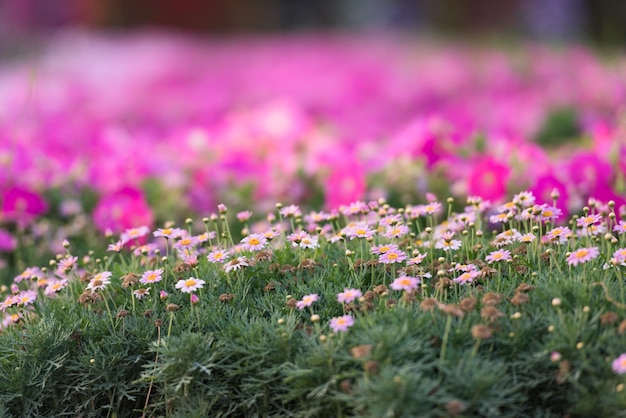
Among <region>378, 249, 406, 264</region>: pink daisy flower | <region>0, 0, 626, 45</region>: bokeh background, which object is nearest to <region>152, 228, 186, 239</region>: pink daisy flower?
<region>378, 249, 406, 264</region>: pink daisy flower

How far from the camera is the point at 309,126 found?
18.7 feet

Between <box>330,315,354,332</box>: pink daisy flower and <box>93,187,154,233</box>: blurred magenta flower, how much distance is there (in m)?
1.76

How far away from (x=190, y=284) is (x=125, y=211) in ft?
4.70

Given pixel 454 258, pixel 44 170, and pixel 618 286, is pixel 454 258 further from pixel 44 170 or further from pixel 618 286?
pixel 44 170

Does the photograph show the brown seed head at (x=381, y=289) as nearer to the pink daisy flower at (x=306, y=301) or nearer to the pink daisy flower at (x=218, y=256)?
the pink daisy flower at (x=306, y=301)

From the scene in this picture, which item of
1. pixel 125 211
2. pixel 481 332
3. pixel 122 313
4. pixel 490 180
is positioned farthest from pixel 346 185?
pixel 481 332

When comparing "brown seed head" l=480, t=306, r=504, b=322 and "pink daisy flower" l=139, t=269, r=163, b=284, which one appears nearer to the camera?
"brown seed head" l=480, t=306, r=504, b=322

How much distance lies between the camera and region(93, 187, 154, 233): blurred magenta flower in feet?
12.4

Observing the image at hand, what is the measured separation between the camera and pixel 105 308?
2631mm

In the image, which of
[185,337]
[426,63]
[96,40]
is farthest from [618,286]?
[96,40]

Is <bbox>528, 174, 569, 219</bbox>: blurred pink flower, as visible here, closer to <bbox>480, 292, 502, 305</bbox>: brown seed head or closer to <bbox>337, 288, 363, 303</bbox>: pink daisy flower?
<bbox>480, 292, 502, 305</bbox>: brown seed head

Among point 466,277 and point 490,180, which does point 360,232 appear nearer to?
point 466,277

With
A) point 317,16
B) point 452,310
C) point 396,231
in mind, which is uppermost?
point 317,16

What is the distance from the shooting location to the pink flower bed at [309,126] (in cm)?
386
